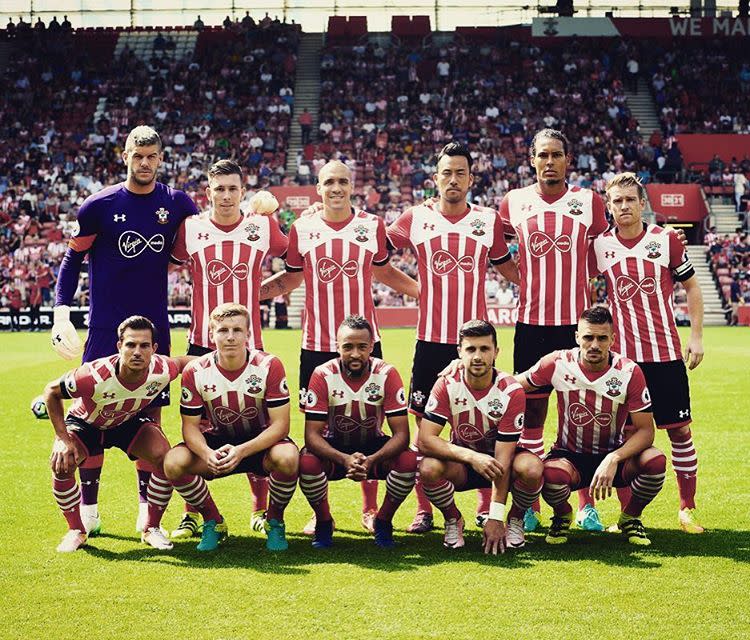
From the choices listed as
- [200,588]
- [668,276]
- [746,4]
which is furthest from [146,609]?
[746,4]

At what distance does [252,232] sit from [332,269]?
0.56 meters

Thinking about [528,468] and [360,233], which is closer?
[528,468]

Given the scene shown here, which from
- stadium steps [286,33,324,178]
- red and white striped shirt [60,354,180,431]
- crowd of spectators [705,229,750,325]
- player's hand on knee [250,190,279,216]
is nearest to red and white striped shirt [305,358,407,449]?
red and white striped shirt [60,354,180,431]

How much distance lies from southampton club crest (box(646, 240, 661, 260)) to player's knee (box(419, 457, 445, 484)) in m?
1.89

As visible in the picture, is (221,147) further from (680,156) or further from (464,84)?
(680,156)

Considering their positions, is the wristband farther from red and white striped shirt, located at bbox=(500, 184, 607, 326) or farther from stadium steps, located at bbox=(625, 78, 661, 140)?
stadium steps, located at bbox=(625, 78, 661, 140)

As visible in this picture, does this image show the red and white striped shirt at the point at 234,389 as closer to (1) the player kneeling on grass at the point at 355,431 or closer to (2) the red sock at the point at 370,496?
(1) the player kneeling on grass at the point at 355,431

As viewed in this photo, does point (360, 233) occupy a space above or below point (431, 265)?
above

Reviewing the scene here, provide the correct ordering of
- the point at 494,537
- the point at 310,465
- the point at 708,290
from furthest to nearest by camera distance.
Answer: the point at 708,290 < the point at 310,465 < the point at 494,537

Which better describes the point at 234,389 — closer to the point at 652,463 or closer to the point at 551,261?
the point at 551,261

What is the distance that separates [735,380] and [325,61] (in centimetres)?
2428

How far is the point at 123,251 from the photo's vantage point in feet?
19.6

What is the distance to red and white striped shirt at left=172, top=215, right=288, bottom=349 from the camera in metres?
6.09

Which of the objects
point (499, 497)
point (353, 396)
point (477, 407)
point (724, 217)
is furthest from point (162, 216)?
point (724, 217)
